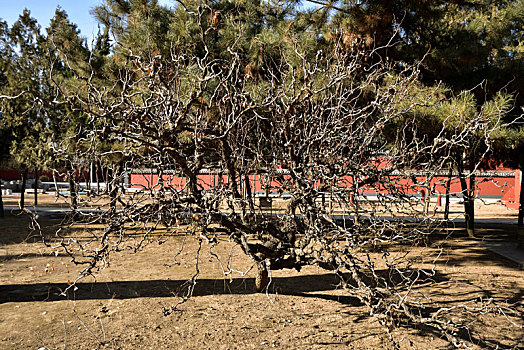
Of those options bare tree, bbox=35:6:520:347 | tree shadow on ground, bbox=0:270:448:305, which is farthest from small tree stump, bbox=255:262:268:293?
tree shadow on ground, bbox=0:270:448:305

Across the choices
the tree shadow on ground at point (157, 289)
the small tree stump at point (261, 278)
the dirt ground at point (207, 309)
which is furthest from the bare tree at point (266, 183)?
the tree shadow on ground at point (157, 289)

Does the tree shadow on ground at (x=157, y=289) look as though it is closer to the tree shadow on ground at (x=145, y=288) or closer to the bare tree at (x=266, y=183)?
the tree shadow on ground at (x=145, y=288)

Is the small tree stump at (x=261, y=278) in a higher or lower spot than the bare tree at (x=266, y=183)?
lower

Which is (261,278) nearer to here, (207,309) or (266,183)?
(207,309)

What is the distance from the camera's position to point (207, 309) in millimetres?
5066

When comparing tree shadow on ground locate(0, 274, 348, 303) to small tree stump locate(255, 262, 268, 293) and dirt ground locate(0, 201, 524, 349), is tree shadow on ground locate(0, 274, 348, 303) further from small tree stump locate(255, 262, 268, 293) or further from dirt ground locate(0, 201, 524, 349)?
small tree stump locate(255, 262, 268, 293)

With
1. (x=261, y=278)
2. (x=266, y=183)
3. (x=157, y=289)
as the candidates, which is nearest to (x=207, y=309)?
(x=261, y=278)

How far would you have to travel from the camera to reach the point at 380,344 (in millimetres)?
4066

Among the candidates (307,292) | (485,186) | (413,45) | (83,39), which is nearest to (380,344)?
(307,292)

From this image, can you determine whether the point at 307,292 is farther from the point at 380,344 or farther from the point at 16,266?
the point at 16,266

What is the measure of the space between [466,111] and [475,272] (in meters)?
3.24

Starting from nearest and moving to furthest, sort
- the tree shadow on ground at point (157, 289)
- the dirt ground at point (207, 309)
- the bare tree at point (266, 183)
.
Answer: the bare tree at point (266, 183) < the dirt ground at point (207, 309) < the tree shadow on ground at point (157, 289)

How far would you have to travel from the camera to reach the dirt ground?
4.13 m

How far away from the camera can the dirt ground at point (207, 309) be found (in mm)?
4133
